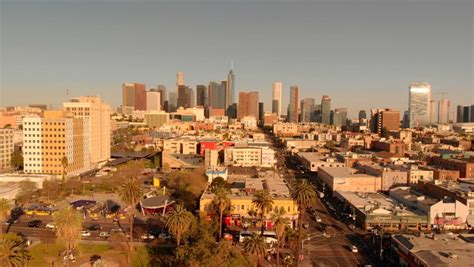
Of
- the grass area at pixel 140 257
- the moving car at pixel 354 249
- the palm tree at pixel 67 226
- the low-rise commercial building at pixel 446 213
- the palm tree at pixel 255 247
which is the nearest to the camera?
the palm tree at pixel 255 247

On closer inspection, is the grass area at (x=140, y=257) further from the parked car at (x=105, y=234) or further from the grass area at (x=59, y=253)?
the parked car at (x=105, y=234)

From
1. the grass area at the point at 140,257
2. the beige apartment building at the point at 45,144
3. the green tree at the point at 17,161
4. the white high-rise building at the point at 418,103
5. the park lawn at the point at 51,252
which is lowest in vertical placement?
the grass area at the point at 140,257

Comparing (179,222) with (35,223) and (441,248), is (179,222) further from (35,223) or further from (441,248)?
(441,248)

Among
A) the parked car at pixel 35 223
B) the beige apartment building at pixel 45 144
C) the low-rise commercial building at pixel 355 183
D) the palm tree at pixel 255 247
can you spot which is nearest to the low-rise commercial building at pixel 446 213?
the low-rise commercial building at pixel 355 183

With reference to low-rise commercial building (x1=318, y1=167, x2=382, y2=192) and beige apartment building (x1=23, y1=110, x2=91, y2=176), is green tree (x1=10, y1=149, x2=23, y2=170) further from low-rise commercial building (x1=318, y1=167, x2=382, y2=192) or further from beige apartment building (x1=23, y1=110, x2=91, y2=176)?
low-rise commercial building (x1=318, y1=167, x2=382, y2=192)

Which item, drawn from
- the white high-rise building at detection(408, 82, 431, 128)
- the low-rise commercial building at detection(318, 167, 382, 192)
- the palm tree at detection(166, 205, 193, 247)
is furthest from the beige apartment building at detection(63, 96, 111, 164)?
the white high-rise building at detection(408, 82, 431, 128)

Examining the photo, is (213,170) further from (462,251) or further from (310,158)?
(462,251)
